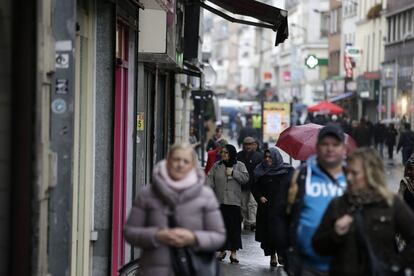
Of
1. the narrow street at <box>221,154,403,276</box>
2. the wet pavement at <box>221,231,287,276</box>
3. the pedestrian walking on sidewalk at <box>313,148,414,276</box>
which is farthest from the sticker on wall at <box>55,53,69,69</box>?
the wet pavement at <box>221,231,287,276</box>

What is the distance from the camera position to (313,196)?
23.2 ft

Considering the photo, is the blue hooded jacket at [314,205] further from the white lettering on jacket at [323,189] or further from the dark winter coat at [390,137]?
the dark winter coat at [390,137]

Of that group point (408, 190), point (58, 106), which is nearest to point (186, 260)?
point (58, 106)

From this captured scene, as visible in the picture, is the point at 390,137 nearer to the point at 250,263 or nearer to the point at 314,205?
the point at 250,263

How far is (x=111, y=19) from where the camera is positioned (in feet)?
35.7

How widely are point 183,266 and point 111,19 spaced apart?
4.51 meters

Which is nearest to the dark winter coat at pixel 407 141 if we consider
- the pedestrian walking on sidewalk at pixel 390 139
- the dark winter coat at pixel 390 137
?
the pedestrian walking on sidewalk at pixel 390 139

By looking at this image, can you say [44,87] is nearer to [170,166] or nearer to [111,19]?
[170,166]

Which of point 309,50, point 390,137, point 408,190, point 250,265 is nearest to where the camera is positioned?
point 408,190

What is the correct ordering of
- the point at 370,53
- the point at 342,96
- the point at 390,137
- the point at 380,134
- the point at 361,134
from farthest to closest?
the point at 342,96 → the point at 370,53 → the point at 380,134 → the point at 390,137 → the point at 361,134

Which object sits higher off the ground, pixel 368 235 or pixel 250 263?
pixel 368 235

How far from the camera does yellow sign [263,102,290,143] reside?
3566 cm

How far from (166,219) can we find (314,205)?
0.95 metres

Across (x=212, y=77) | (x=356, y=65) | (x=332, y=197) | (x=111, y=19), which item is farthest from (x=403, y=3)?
(x=332, y=197)
